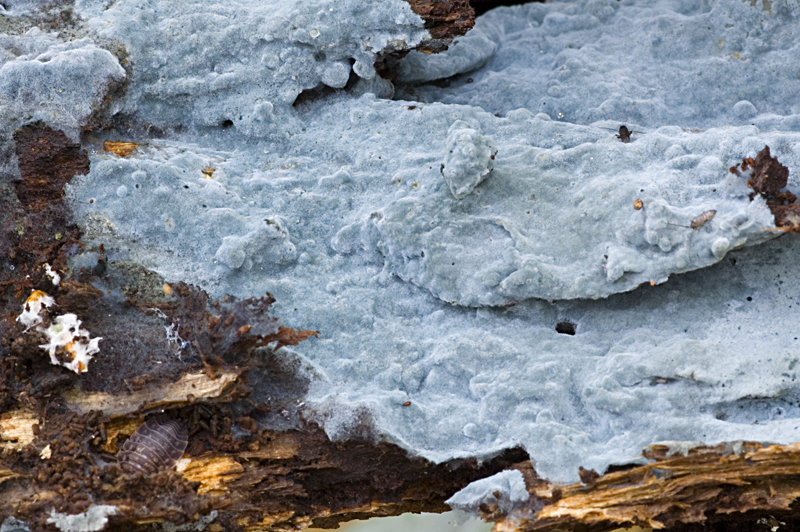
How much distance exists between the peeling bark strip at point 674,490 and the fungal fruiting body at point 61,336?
1622 mm

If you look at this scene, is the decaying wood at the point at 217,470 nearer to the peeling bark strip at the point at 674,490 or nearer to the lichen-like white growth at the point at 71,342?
the lichen-like white growth at the point at 71,342

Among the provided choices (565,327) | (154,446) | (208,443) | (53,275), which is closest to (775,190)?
(565,327)

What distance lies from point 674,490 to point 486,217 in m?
1.23

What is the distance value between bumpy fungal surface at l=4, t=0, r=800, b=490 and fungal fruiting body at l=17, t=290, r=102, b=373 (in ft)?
1.16

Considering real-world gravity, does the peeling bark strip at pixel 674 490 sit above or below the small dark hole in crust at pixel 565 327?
below

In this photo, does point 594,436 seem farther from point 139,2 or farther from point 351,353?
point 139,2

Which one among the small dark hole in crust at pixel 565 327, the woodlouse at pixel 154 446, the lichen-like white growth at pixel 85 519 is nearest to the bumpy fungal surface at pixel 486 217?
the small dark hole in crust at pixel 565 327

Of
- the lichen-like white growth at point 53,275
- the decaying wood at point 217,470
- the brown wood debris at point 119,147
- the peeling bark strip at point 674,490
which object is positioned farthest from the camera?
the brown wood debris at point 119,147

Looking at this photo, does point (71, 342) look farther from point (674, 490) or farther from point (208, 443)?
point (674, 490)

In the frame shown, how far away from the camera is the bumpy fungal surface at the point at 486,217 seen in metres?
2.49

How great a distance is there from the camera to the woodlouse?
248 cm

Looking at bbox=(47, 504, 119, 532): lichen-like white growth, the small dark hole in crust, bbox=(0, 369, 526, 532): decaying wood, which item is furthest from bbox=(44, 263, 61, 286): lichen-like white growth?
the small dark hole in crust

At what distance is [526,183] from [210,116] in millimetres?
1436

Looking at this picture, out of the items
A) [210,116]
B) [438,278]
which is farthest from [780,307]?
[210,116]
